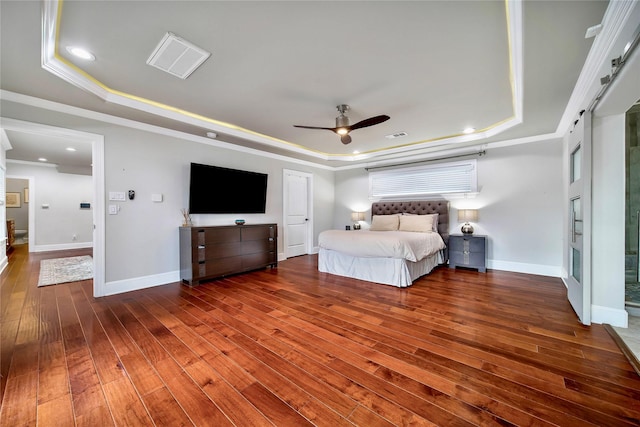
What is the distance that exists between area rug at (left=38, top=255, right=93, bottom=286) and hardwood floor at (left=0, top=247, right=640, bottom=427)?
3.33ft

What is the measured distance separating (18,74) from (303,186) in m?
4.82

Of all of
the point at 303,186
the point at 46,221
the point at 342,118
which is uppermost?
the point at 342,118

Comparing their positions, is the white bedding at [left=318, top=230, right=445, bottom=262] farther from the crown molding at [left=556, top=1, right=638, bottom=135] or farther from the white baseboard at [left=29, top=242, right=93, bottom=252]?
the white baseboard at [left=29, top=242, right=93, bottom=252]

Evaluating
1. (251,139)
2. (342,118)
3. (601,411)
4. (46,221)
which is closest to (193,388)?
(601,411)

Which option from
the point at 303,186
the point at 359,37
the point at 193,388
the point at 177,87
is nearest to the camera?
the point at 193,388

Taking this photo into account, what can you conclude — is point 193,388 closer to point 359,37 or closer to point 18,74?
point 359,37

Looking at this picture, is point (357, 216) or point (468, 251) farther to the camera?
point (357, 216)

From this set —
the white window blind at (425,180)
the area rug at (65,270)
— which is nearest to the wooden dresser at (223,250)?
the area rug at (65,270)

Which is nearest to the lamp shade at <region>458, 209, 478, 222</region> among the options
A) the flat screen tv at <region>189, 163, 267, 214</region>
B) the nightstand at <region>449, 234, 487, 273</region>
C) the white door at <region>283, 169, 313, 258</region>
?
the nightstand at <region>449, 234, 487, 273</region>

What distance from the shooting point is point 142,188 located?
3.81m

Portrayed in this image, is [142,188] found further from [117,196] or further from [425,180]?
[425,180]

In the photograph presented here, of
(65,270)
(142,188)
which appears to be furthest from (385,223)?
(65,270)

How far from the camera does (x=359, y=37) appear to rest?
2066 mm

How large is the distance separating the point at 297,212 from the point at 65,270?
4691 mm
